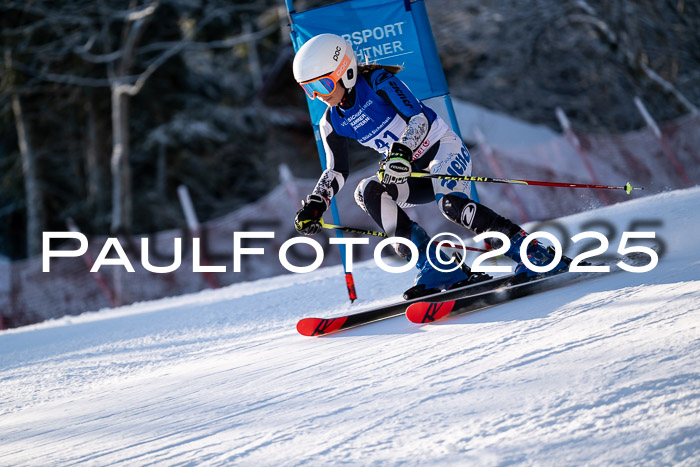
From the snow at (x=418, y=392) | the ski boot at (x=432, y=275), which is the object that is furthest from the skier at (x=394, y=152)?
the snow at (x=418, y=392)

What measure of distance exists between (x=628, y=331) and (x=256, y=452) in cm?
129

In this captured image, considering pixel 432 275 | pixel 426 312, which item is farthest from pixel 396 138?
pixel 426 312

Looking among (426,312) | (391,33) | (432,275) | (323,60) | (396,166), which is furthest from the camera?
(391,33)

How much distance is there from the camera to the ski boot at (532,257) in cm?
359

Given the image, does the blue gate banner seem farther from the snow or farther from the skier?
the snow

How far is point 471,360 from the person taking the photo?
2.39 metres

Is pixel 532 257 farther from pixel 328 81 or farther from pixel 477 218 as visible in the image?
pixel 328 81

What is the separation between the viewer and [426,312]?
3.27 metres

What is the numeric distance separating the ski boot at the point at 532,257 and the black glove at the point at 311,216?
108cm

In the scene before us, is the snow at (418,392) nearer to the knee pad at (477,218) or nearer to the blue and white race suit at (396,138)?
the knee pad at (477,218)

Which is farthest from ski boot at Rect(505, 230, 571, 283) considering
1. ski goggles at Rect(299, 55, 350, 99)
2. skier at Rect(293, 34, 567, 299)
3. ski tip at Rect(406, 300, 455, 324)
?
ski goggles at Rect(299, 55, 350, 99)

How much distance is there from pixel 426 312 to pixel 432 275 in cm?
64

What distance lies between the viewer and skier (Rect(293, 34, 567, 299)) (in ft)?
11.9

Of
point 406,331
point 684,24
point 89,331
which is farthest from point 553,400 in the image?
point 684,24
